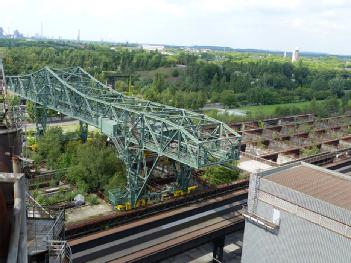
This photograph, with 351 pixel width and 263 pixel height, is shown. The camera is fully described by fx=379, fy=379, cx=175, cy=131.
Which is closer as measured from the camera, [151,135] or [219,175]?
[151,135]

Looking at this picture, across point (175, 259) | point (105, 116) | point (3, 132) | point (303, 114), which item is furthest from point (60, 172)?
point (303, 114)

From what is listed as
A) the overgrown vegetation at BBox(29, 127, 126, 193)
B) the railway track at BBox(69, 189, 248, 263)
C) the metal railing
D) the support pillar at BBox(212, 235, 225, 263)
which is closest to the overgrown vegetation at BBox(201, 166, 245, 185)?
the railway track at BBox(69, 189, 248, 263)

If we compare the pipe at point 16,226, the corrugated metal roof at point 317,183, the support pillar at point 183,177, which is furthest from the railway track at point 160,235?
the pipe at point 16,226

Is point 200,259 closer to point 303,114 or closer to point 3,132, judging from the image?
point 3,132

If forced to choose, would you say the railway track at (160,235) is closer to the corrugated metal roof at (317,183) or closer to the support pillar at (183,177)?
the support pillar at (183,177)

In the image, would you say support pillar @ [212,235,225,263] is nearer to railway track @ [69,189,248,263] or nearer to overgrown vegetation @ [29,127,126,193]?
railway track @ [69,189,248,263]

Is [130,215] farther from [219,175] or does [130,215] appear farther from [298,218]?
[219,175]

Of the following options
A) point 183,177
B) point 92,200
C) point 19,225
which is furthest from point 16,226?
point 183,177
